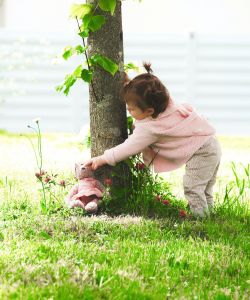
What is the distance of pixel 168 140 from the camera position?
4.13 metres

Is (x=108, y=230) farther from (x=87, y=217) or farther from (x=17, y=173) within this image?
(x=17, y=173)

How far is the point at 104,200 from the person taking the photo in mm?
4160

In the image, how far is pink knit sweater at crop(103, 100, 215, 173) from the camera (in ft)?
13.3

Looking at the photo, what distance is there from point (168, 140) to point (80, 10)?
907 millimetres

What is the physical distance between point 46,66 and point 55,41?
442mm

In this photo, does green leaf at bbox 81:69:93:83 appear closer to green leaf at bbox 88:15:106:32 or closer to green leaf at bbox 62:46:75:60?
green leaf at bbox 62:46:75:60

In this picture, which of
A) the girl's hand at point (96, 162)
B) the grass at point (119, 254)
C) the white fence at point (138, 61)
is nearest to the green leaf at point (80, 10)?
the girl's hand at point (96, 162)

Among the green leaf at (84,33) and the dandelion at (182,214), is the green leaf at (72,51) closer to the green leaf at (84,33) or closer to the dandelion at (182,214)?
the green leaf at (84,33)

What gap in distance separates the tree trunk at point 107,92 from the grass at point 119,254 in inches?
19.5

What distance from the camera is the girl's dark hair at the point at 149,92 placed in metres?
4.05

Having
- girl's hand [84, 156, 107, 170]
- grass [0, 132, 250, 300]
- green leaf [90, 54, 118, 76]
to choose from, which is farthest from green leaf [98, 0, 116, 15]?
grass [0, 132, 250, 300]

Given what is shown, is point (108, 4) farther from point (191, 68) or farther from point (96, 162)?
point (191, 68)

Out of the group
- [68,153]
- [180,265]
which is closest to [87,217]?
[180,265]

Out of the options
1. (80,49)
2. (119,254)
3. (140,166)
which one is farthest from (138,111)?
(119,254)
